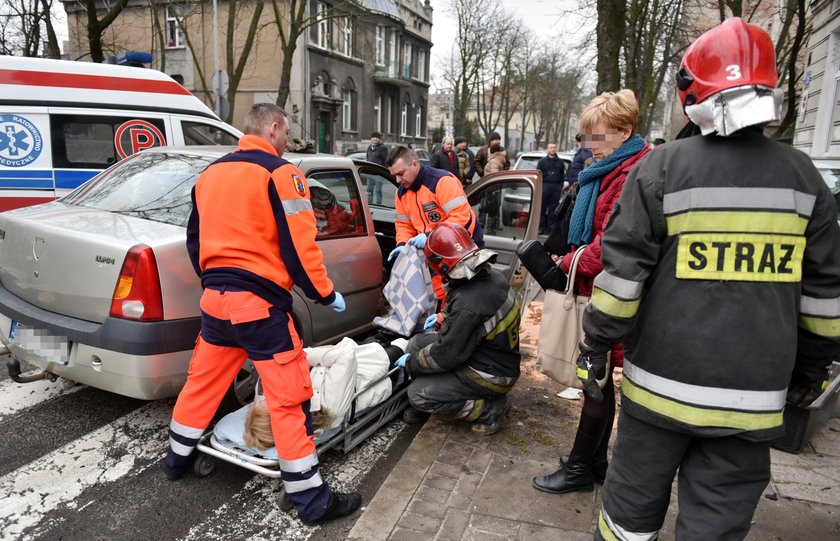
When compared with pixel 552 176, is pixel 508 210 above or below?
below

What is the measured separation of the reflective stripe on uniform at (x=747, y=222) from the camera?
1.69 m

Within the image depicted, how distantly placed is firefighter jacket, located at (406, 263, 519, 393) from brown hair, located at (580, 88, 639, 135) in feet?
3.46

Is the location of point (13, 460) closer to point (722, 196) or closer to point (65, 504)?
point (65, 504)

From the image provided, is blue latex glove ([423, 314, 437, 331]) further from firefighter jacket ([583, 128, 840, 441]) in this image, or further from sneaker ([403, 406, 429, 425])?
firefighter jacket ([583, 128, 840, 441])

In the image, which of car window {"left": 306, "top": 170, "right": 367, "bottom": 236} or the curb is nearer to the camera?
the curb

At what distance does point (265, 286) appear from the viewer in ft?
9.09

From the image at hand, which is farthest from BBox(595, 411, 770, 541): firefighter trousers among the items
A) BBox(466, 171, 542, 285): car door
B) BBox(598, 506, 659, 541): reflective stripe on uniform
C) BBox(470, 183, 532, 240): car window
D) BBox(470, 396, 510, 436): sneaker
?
BBox(470, 183, 532, 240): car window

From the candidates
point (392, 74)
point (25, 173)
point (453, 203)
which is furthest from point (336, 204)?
point (392, 74)

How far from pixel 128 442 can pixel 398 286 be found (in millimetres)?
2058

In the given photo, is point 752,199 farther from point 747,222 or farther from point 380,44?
point 380,44

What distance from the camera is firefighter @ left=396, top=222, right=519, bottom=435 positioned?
3338 mm

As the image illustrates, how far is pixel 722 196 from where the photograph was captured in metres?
1.69

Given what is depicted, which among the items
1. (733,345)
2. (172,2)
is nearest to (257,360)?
(733,345)

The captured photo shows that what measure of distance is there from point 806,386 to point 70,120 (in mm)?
7448
